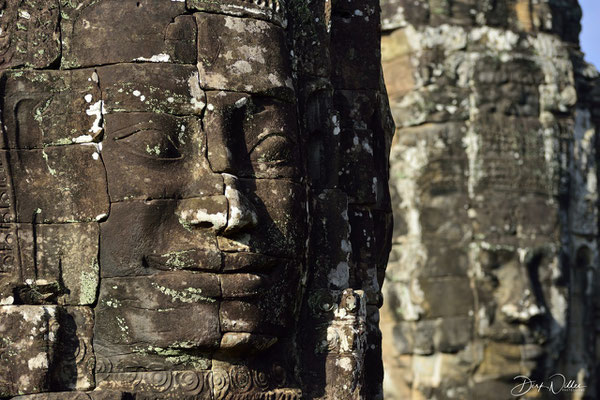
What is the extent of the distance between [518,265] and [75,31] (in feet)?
38.2

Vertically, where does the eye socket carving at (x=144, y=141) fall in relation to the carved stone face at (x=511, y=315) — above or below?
above

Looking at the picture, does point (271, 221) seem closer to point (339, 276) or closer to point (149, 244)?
point (149, 244)

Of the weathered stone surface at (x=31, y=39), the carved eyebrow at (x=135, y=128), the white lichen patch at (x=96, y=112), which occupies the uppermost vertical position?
the weathered stone surface at (x=31, y=39)

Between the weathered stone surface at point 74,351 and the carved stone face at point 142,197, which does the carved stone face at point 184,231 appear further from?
the weathered stone surface at point 74,351

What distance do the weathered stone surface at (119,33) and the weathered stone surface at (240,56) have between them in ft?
0.46

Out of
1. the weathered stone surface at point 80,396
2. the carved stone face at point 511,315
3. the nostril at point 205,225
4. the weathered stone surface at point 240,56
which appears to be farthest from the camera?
the carved stone face at point 511,315

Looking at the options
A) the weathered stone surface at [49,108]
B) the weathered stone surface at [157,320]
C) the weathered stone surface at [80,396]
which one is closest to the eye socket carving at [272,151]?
the weathered stone surface at [157,320]

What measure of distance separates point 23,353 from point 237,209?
4.59 feet

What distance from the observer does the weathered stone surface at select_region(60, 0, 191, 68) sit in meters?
6.96

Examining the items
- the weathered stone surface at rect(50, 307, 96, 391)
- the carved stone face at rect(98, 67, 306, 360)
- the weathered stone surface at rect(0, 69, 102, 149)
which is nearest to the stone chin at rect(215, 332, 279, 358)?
the carved stone face at rect(98, 67, 306, 360)

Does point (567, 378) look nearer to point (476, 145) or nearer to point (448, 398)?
point (448, 398)

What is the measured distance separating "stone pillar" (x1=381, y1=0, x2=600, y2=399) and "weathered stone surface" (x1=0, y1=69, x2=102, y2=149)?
1103 centimetres

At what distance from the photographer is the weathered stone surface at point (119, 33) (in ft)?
22.9

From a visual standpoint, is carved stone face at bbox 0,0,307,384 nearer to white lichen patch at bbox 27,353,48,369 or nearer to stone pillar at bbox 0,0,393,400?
stone pillar at bbox 0,0,393,400
